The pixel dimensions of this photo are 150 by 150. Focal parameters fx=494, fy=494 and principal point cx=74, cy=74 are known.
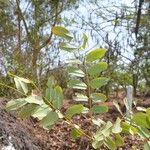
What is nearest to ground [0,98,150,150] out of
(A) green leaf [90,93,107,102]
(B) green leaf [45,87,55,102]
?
(A) green leaf [90,93,107,102]

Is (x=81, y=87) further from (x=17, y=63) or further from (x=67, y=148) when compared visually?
(x=17, y=63)

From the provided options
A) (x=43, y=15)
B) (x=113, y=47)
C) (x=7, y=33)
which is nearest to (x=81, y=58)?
(x=113, y=47)

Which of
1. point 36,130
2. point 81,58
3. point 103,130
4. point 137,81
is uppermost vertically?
point 81,58

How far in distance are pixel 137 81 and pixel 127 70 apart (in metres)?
0.30

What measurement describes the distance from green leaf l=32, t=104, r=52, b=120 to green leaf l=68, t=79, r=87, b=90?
0.08m

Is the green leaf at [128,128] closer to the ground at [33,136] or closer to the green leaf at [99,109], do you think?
the green leaf at [99,109]

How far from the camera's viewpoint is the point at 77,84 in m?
1.01

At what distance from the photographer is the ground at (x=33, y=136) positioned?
423 centimetres

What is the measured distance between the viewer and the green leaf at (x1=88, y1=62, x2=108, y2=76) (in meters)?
0.99

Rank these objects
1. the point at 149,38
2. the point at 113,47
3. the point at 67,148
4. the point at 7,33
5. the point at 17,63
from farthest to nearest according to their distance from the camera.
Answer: the point at 7,33
the point at 149,38
the point at 113,47
the point at 17,63
the point at 67,148

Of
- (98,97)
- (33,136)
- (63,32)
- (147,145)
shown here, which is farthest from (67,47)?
(33,136)

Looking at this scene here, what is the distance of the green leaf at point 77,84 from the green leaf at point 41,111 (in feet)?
0.27

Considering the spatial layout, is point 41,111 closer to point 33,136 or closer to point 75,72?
point 75,72

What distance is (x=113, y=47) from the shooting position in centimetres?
966
